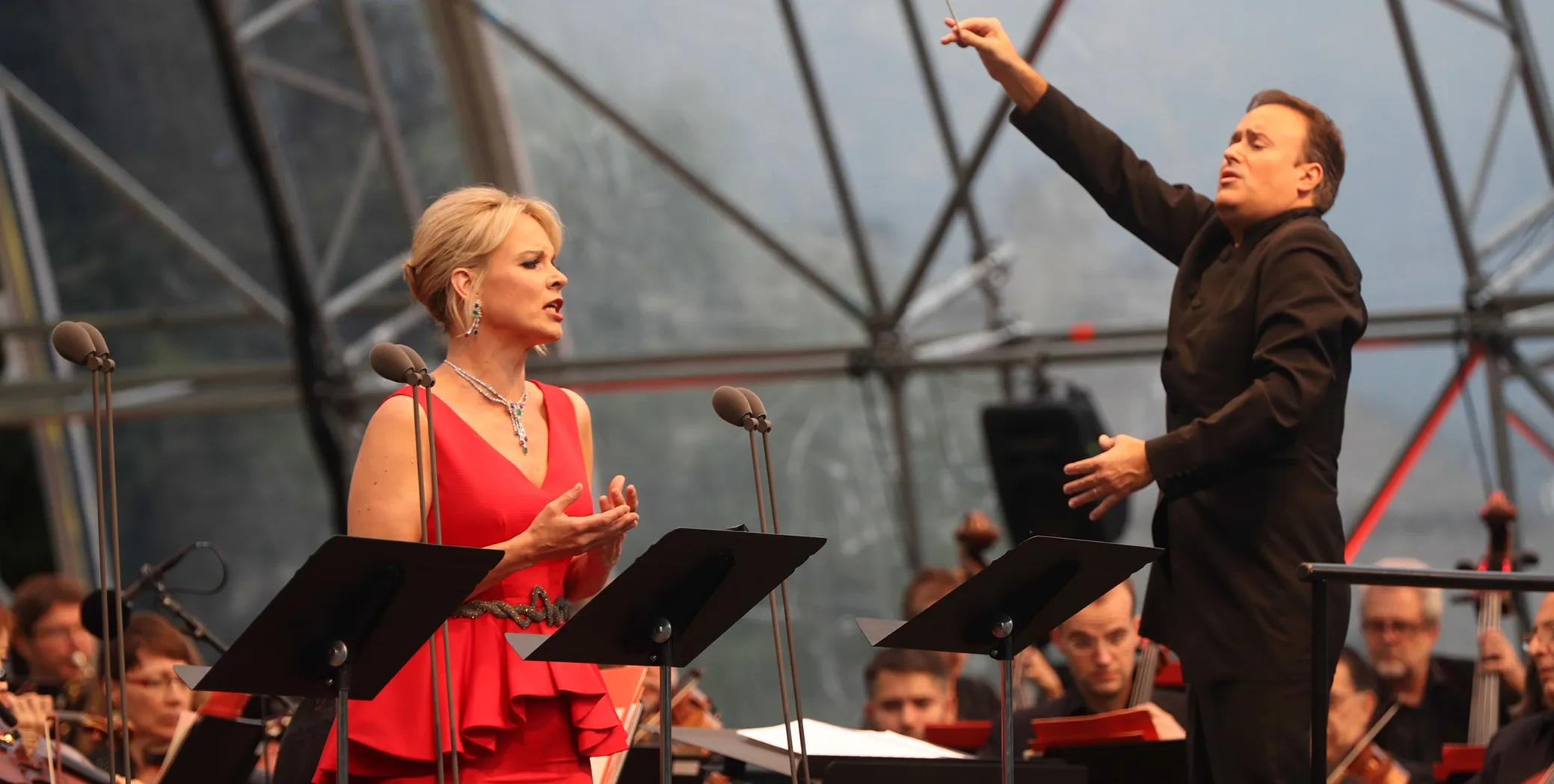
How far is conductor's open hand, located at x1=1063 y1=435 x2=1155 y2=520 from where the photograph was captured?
2934mm

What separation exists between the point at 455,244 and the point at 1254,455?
1.31 metres

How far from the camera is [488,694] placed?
2.85m

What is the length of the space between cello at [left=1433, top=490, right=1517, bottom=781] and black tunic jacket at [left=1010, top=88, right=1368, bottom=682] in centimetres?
158

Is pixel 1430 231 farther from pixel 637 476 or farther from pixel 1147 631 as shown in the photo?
pixel 1147 631

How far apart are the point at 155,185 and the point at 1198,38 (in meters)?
4.72

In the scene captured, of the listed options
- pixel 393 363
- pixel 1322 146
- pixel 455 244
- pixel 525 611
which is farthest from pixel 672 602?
pixel 1322 146

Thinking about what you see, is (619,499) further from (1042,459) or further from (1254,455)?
(1042,459)

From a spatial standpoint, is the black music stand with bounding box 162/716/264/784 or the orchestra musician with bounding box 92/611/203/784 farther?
the orchestra musician with bounding box 92/611/203/784

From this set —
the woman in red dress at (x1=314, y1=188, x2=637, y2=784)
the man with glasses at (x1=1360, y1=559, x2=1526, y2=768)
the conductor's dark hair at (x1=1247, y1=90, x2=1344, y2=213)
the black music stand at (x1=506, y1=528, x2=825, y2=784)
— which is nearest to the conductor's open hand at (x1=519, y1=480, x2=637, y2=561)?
the woman in red dress at (x1=314, y1=188, x2=637, y2=784)

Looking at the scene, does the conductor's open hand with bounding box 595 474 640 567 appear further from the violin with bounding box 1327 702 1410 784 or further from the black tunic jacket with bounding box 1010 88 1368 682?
the violin with bounding box 1327 702 1410 784

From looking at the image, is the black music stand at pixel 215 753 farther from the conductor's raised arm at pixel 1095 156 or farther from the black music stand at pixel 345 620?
the conductor's raised arm at pixel 1095 156

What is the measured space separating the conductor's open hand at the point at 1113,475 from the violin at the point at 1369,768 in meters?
1.81

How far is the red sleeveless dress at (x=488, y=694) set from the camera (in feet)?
9.27

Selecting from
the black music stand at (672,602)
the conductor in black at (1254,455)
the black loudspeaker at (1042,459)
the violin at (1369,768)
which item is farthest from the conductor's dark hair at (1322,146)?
the black loudspeaker at (1042,459)
